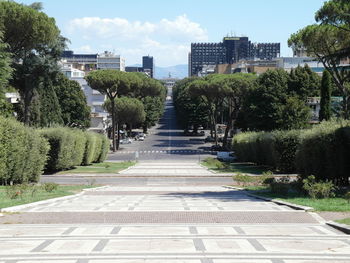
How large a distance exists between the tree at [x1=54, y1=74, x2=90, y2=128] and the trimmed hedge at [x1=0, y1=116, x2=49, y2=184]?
58813mm

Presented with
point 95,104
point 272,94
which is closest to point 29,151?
point 272,94

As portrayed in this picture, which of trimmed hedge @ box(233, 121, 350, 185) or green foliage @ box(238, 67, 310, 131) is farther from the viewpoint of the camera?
green foliage @ box(238, 67, 310, 131)

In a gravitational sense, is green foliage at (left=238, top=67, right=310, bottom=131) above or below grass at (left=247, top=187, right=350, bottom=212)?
above

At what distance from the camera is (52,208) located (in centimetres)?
1931

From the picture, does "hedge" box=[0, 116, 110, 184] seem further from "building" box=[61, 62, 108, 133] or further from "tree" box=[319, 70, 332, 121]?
"building" box=[61, 62, 108, 133]

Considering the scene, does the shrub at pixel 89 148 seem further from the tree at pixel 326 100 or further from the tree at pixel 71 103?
the tree at pixel 71 103

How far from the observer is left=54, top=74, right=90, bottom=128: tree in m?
95.2

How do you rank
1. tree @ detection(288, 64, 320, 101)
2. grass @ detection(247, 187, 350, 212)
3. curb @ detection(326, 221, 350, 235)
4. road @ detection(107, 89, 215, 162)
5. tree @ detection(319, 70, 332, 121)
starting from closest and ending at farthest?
1. curb @ detection(326, 221, 350, 235)
2. grass @ detection(247, 187, 350, 212)
3. tree @ detection(319, 70, 332, 121)
4. tree @ detection(288, 64, 320, 101)
5. road @ detection(107, 89, 215, 162)

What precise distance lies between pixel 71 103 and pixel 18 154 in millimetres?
63541

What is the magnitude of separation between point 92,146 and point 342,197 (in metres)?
40.3

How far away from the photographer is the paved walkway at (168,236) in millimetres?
10688

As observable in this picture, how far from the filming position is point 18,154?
1288 inches

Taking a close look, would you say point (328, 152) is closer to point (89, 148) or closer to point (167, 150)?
point (89, 148)

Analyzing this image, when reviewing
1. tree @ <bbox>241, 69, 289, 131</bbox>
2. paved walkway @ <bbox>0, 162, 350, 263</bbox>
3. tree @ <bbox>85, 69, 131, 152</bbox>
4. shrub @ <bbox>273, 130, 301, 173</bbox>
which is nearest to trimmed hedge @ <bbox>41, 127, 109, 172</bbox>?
shrub @ <bbox>273, 130, 301, 173</bbox>
